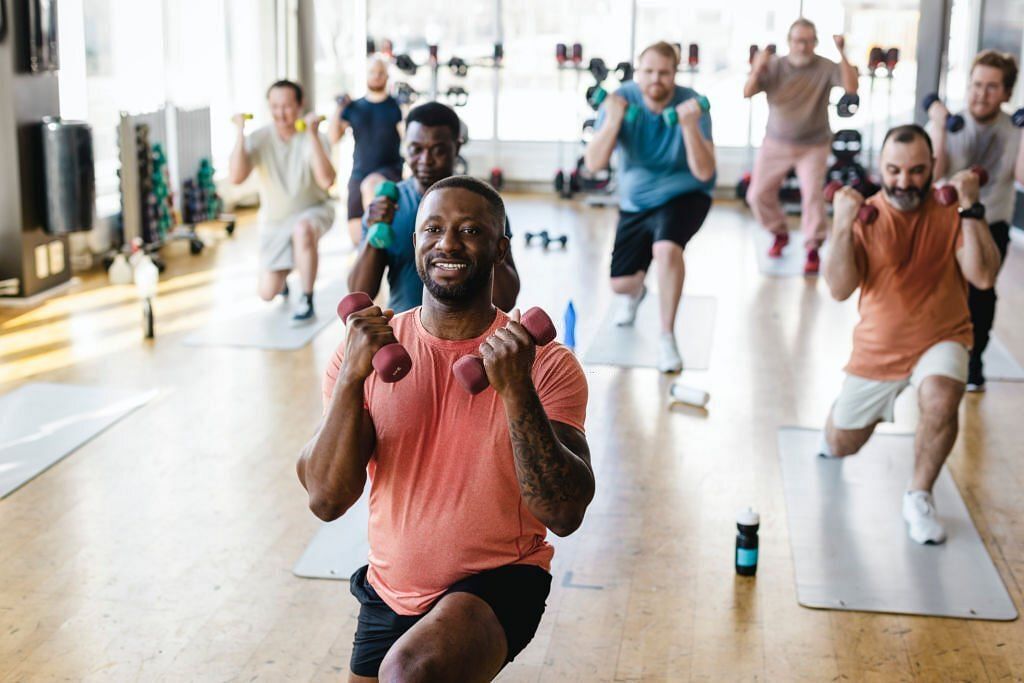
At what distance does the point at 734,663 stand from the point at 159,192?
17.7 feet

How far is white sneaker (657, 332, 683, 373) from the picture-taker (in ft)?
17.3

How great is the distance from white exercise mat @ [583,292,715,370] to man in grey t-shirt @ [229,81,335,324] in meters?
1.40

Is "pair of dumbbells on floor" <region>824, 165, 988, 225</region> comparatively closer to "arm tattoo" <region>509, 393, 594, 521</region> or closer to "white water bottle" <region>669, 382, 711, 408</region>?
"white water bottle" <region>669, 382, 711, 408</region>

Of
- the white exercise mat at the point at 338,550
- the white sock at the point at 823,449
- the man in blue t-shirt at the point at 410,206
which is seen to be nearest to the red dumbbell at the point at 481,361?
the man in blue t-shirt at the point at 410,206

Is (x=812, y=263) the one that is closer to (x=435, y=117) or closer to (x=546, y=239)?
(x=546, y=239)

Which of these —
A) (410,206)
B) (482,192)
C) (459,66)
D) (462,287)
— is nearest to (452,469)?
(462,287)

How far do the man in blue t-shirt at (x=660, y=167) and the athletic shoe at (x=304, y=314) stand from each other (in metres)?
1.47

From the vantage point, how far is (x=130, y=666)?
2.82 metres

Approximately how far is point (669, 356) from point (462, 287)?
131 inches

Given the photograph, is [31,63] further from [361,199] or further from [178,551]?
[178,551]

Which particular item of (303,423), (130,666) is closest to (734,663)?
(130,666)

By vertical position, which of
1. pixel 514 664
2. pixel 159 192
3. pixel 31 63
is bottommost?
pixel 514 664

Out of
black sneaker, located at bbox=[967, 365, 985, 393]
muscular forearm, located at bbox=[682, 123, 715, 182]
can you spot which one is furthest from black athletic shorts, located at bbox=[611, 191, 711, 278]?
black sneaker, located at bbox=[967, 365, 985, 393]

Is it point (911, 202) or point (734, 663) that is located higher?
point (911, 202)
